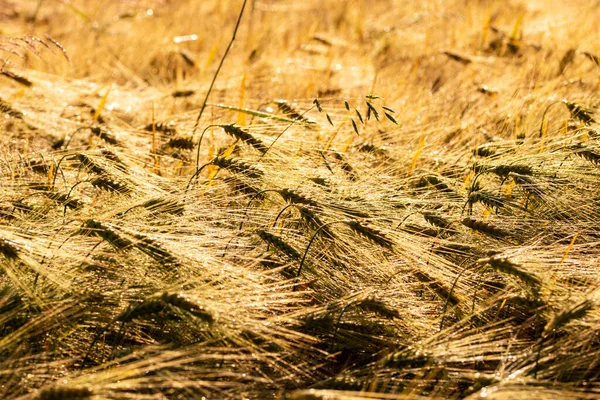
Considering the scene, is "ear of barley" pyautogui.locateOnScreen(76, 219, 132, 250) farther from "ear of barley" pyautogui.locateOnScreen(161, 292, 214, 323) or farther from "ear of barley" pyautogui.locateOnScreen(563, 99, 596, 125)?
"ear of barley" pyautogui.locateOnScreen(563, 99, 596, 125)

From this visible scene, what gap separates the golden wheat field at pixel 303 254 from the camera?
1615 millimetres

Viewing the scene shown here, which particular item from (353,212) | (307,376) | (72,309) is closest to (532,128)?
(353,212)

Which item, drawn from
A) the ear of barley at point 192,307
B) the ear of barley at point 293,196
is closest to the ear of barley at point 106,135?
the ear of barley at point 293,196

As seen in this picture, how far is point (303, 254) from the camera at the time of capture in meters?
1.98

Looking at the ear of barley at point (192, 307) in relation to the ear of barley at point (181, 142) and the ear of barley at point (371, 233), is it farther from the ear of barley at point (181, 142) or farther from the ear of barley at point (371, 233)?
the ear of barley at point (181, 142)

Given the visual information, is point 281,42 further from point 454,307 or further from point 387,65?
point 454,307

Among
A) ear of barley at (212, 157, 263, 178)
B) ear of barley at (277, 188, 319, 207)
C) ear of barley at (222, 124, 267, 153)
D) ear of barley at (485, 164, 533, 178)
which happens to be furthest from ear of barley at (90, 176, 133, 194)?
ear of barley at (485, 164, 533, 178)

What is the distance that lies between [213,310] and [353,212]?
24.3 inches

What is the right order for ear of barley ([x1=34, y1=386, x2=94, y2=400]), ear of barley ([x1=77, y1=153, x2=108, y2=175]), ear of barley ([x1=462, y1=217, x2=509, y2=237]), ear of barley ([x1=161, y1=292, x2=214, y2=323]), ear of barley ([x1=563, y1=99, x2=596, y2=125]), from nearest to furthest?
ear of barley ([x1=34, y1=386, x2=94, y2=400]) < ear of barley ([x1=161, y1=292, x2=214, y2=323]) < ear of barley ([x1=462, y1=217, x2=509, y2=237]) < ear of barley ([x1=77, y1=153, x2=108, y2=175]) < ear of barley ([x1=563, y1=99, x2=596, y2=125])

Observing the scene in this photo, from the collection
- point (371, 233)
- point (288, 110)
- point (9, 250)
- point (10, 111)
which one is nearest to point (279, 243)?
point (371, 233)

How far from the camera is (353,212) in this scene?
2047 millimetres

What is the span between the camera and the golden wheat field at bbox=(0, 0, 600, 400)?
1.62 metres

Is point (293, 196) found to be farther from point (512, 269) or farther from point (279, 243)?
point (512, 269)

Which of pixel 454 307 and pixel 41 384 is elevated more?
pixel 454 307
